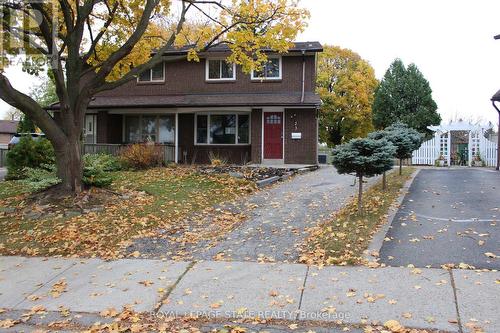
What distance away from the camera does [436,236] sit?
301 inches

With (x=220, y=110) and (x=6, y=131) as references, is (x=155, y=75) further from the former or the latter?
(x=6, y=131)

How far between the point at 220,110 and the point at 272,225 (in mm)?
12659

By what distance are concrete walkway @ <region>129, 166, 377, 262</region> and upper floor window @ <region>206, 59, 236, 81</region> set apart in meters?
9.25

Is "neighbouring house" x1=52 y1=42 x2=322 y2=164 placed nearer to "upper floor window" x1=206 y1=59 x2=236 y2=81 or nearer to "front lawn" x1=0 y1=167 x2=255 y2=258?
"upper floor window" x1=206 y1=59 x2=236 y2=81

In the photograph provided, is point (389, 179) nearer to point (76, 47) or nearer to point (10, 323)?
point (76, 47)

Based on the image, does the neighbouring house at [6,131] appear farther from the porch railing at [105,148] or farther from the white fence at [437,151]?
the white fence at [437,151]

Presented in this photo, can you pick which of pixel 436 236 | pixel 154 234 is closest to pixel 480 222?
pixel 436 236

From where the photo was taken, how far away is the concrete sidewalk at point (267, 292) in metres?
5.01

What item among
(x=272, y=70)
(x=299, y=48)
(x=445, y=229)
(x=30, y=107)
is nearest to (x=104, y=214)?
(x=30, y=107)

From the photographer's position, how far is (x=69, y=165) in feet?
36.9

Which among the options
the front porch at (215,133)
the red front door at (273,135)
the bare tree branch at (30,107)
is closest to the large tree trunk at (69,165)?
the bare tree branch at (30,107)

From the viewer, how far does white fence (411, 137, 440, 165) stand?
24.2 m

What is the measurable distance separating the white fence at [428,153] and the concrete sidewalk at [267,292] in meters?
19.5

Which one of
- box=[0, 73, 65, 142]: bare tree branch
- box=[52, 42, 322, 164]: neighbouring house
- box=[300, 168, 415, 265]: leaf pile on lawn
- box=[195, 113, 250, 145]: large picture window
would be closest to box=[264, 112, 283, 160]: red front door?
box=[52, 42, 322, 164]: neighbouring house
